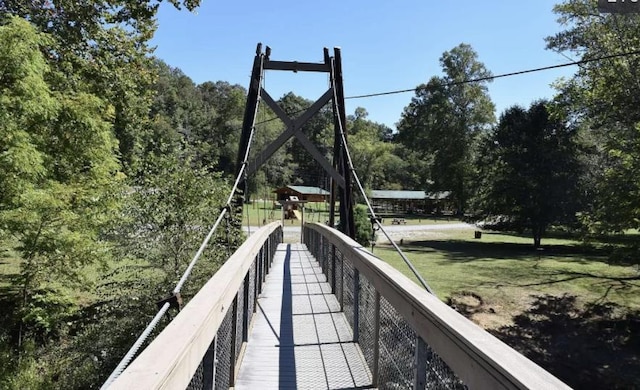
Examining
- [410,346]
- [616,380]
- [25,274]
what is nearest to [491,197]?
[616,380]

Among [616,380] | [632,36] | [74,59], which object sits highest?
[632,36]

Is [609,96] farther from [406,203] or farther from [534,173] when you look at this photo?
[406,203]

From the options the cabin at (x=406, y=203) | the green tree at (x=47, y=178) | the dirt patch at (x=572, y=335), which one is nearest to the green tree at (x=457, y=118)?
the cabin at (x=406, y=203)

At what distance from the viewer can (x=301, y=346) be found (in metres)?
3.86

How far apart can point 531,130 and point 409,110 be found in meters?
34.8

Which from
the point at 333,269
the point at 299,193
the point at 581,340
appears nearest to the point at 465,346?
the point at 333,269

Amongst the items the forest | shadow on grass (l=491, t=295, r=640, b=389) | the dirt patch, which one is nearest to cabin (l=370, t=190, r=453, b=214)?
the forest

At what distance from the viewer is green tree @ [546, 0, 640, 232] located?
984 centimetres

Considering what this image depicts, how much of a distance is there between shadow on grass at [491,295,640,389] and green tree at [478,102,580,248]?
12748 millimetres

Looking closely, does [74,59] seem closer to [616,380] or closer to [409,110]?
[616,380]

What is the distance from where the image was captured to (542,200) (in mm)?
24625

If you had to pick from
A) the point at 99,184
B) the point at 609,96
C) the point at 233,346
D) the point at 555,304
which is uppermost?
the point at 609,96

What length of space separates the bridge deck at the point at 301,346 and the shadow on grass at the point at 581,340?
5116 mm

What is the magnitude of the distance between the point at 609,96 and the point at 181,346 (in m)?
14.5
